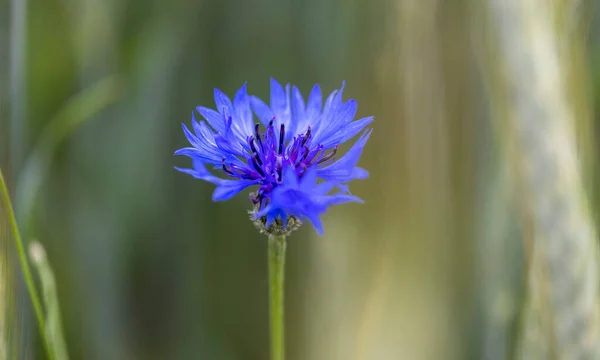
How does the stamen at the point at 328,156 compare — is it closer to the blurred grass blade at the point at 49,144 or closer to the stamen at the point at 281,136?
the stamen at the point at 281,136

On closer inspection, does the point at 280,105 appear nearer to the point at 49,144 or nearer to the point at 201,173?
the point at 201,173

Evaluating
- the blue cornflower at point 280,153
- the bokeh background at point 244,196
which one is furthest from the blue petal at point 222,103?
the bokeh background at point 244,196

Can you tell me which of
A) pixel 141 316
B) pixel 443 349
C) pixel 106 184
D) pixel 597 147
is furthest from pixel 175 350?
pixel 597 147

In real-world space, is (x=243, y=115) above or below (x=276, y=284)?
above

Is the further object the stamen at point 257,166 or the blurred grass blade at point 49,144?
the blurred grass blade at point 49,144

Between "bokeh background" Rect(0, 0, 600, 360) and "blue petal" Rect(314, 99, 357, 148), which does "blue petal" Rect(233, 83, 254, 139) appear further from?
"bokeh background" Rect(0, 0, 600, 360)

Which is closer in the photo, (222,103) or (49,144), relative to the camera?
(222,103)

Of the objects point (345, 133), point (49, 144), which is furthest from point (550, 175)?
point (49, 144)
